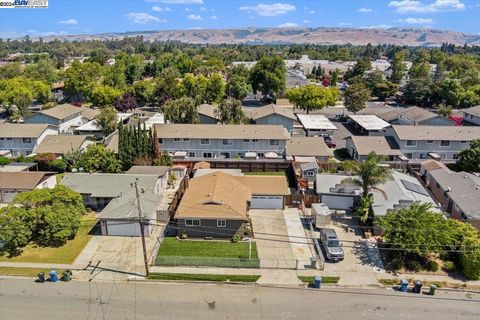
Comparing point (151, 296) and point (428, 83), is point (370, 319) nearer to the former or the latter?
point (151, 296)

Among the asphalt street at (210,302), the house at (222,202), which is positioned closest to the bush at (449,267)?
the asphalt street at (210,302)

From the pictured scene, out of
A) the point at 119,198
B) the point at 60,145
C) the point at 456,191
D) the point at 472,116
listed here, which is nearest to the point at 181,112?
the point at 60,145

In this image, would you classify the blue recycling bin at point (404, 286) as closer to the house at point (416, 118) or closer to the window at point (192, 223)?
the window at point (192, 223)

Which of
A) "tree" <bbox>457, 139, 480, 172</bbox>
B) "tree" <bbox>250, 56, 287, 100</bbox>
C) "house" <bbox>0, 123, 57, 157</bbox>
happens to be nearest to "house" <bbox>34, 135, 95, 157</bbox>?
"house" <bbox>0, 123, 57, 157</bbox>

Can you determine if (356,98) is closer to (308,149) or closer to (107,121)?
(308,149)

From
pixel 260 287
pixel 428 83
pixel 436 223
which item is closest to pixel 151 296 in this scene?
pixel 260 287

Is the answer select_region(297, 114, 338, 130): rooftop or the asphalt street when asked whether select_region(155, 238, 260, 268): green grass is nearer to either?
the asphalt street
